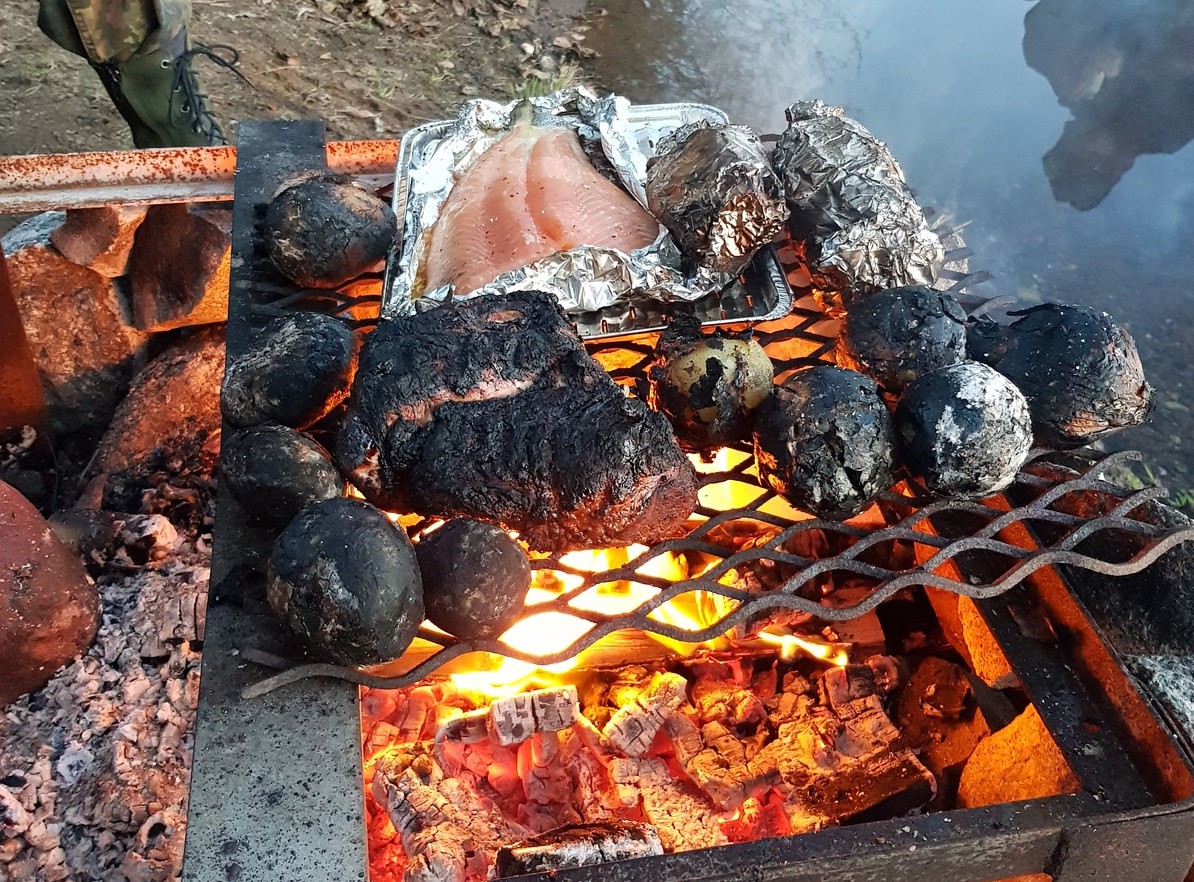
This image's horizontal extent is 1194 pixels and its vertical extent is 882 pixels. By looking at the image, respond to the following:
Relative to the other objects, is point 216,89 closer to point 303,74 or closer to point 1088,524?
point 303,74

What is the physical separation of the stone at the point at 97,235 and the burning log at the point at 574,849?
2887 mm

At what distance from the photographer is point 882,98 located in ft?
20.0

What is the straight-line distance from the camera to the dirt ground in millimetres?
5410

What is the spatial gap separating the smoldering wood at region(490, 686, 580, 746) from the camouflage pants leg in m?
3.88

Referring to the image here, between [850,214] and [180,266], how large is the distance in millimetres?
2710

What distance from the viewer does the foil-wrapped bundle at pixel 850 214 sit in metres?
2.65

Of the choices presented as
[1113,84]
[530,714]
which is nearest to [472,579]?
[530,714]

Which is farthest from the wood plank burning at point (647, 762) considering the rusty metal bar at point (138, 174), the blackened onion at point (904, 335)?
the rusty metal bar at point (138, 174)

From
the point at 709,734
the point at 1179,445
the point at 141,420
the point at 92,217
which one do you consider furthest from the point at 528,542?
the point at 1179,445

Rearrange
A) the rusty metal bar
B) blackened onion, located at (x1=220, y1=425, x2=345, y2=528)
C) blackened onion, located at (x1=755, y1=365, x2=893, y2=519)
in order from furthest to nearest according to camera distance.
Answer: the rusty metal bar, blackened onion, located at (x1=755, y1=365, x2=893, y2=519), blackened onion, located at (x1=220, y1=425, x2=345, y2=528)

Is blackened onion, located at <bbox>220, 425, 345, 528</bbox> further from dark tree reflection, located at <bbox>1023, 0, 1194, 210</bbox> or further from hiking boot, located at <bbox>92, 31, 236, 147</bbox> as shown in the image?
dark tree reflection, located at <bbox>1023, 0, 1194, 210</bbox>

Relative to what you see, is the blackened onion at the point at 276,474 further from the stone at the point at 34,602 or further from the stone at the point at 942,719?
the stone at the point at 942,719

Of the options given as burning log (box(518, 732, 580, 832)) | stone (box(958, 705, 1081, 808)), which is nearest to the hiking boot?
burning log (box(518, 732, 580, 832))

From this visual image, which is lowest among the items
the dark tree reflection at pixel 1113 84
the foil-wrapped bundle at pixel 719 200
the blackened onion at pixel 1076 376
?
the foil-wrapped bundle at pixel 719 200
